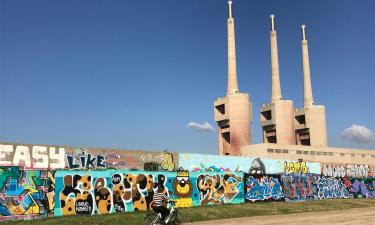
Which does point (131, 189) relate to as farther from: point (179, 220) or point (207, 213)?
point (179, 220)

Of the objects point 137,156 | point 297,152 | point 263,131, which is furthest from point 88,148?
point 263,131

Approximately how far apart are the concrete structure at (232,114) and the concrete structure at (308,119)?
22080mm

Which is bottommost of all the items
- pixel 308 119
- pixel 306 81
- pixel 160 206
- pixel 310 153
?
pixel 160 206

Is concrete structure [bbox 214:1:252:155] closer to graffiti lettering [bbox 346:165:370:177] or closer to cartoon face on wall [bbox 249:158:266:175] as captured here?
graffiti lettering [bbox 346:165:370:177]

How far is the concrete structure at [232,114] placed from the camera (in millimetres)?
103375

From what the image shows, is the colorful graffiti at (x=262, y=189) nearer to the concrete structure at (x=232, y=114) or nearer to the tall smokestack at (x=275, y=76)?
the concrete structure at (x=232, y=114)

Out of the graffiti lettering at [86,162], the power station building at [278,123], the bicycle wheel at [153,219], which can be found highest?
the power station building at [278,123]

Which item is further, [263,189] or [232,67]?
[232,67]

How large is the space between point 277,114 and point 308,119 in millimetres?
10600

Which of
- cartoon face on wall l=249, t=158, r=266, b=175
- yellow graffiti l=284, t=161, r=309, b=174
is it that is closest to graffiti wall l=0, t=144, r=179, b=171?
cartoon face on wall l=249, t=158, r=266, b=175

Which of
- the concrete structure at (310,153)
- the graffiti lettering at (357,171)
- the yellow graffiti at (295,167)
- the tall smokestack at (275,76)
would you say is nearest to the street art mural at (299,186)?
the yellow graffiti at (295,167)

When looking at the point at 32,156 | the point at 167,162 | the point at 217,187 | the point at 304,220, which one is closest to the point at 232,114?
the point at 167,162

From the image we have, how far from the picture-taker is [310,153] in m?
92.2

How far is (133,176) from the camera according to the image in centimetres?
2923
